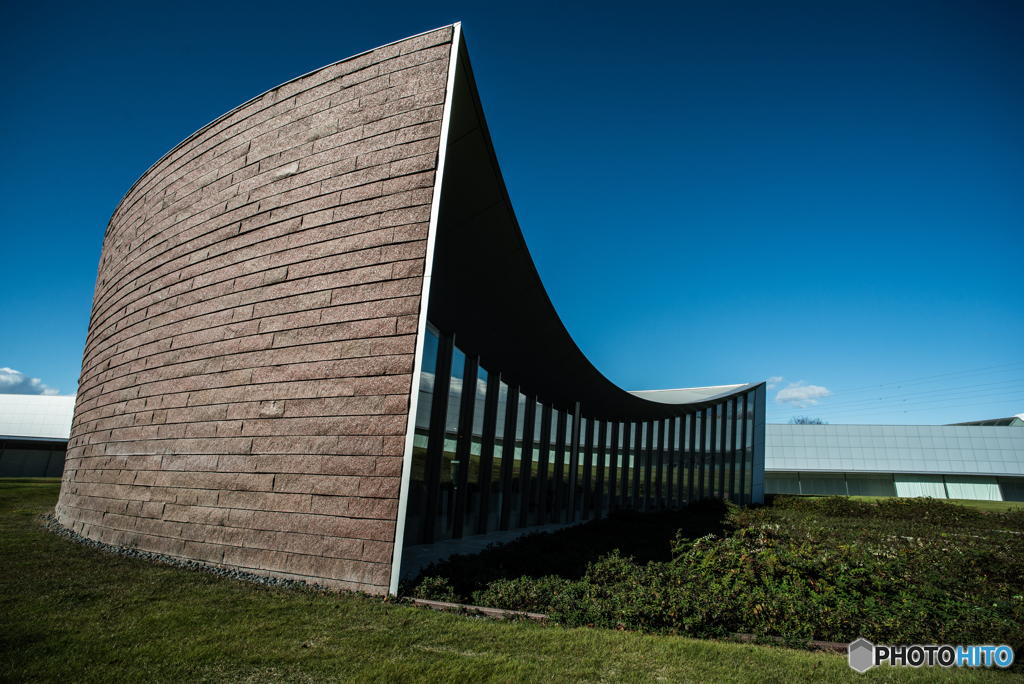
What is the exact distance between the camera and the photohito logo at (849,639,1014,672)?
13.4 feet

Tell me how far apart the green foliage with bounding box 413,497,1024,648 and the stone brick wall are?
2041mm

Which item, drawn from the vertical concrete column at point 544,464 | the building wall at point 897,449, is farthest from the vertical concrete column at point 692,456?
the building wall at point 897,449

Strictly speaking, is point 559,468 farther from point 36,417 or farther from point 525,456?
point 36,417

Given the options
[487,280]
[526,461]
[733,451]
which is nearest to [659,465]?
[733,451]

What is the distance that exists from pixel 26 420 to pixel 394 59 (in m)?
47.1

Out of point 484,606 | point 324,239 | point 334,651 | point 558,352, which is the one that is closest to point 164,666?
point 334,651

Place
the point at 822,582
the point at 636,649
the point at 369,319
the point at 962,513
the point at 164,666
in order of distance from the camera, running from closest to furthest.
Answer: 1. the point at 164,666
2. the point at 636,649
3. the point at 369,319
4. the point at 822,582
5. the point at 962,513

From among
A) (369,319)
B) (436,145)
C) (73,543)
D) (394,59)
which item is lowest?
(73,543)

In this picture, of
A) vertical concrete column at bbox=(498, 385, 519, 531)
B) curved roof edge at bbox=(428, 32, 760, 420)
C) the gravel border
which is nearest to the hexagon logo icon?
the gravel border

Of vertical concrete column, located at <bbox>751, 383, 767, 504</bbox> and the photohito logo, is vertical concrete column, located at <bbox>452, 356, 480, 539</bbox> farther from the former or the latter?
vertical concrete column, located at <bbox>751, 383, 767, 504</bbox>

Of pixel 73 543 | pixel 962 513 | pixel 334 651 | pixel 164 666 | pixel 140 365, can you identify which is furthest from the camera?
pixel 962 513

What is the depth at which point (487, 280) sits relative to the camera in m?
7.98

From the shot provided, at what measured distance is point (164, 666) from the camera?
315 cm

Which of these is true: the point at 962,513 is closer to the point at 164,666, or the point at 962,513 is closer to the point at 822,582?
the point at 822,582
